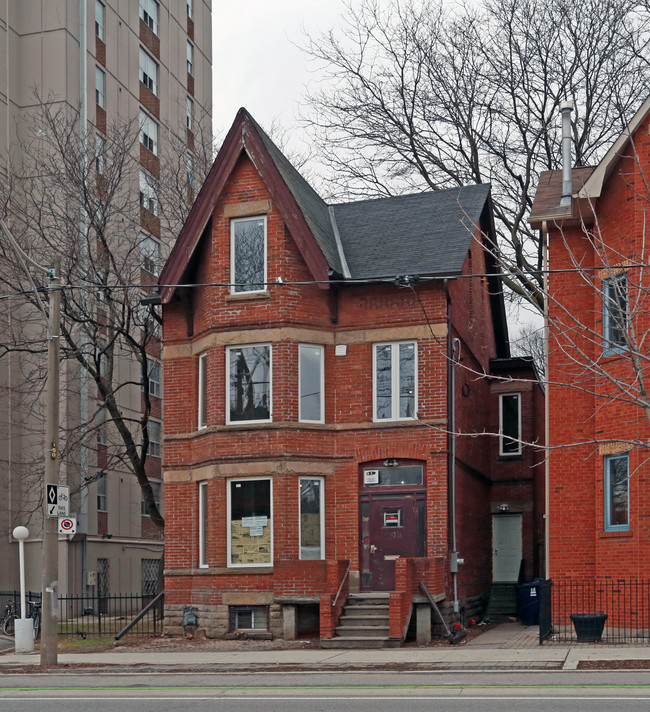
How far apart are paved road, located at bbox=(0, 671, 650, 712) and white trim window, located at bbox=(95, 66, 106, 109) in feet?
98.5

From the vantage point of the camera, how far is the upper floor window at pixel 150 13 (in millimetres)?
48406

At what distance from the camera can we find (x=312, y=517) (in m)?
24.1

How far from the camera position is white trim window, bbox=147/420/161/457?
146ft

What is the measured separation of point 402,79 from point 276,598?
20.1m

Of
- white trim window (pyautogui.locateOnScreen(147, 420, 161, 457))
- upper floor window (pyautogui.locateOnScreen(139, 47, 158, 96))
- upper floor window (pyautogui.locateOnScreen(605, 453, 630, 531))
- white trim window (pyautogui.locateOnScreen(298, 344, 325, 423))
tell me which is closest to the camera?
upper floor window (pyautogui.locateOnScreen(605, 453, 630, 531))

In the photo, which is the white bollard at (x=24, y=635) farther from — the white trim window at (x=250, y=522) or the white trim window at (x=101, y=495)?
the white trim window at (x=101, y=495)

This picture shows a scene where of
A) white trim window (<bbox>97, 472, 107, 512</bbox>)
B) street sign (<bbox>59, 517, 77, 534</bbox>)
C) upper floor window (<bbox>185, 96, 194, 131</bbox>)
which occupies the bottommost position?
white trim window (<bbox>97, 472, 107, 512</bbox>)

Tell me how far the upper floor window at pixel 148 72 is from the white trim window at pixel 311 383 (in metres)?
27.1

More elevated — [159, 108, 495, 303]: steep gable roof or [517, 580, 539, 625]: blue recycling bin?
[159, 108, 495, 303]: steep gable roof

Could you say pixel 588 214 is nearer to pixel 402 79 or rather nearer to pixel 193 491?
pixel 193 491

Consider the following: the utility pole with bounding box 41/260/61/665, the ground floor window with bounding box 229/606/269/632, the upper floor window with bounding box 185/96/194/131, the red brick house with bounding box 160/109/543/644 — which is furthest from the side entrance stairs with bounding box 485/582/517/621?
the upper floor window with bounding box 185/96/194/131

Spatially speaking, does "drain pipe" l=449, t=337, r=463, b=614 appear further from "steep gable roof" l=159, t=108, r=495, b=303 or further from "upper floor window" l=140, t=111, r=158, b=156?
"upper floor window" l=140, t=111, r=158, b=156
